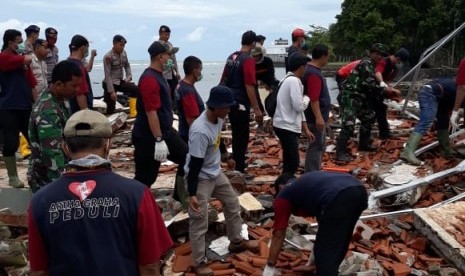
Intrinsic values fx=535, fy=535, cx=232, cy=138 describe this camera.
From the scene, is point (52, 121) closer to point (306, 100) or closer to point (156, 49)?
point (156, 49)

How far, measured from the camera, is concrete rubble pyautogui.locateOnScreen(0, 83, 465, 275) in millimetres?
4770

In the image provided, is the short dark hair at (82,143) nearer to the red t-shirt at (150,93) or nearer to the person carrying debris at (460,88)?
the red t-shirt at (150,93)

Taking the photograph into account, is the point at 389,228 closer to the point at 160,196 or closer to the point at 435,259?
the point at 435,259

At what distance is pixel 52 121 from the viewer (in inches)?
152

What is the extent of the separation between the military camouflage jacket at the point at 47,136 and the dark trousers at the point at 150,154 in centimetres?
135

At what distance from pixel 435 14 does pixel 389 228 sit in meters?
40.7

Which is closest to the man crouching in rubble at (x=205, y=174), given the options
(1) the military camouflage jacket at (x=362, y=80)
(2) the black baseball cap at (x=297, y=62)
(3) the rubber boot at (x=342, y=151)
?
(2) the black baseball cap at (x=297, y=62)

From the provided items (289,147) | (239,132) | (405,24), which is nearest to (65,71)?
(289,147)

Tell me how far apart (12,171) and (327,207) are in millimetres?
4293

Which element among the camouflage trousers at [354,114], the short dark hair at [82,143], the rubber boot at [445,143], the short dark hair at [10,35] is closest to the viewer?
the short dark hair at [82,143]

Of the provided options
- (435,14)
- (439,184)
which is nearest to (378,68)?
(439,184)

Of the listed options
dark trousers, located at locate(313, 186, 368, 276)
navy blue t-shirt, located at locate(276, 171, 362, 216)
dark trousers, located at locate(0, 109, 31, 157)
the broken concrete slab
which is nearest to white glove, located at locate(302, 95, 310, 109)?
the broken concrete slab

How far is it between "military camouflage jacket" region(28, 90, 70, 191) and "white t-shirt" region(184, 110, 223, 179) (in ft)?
3.36

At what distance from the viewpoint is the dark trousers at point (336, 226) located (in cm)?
394
